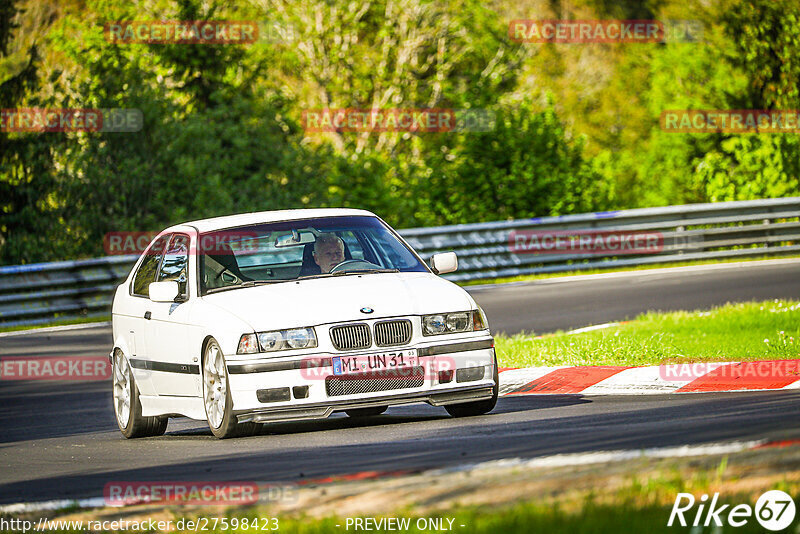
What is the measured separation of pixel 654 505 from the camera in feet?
17.6

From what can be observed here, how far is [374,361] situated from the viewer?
30.6 ft

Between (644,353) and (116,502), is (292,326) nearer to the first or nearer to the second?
(116,502)

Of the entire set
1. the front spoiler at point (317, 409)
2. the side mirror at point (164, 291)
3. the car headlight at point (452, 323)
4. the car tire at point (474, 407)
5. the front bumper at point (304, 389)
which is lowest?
the car tire at point (474, 407)

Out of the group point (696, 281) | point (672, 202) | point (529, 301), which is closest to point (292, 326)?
point (529, 301)

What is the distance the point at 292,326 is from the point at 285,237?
144 centimetres

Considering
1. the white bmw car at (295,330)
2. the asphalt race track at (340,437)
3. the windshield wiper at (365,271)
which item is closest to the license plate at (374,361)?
the white bmw car at (295,330)

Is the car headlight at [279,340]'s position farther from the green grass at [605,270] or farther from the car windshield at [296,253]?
the green grass at [605,270]

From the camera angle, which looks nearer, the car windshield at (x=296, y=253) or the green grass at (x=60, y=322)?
the car windshield at (x=296, y=253)

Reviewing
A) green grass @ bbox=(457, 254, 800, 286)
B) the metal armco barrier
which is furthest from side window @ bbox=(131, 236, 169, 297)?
green grass @ bbox=(457, 254, 800, 286)

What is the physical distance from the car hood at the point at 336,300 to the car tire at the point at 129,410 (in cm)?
134

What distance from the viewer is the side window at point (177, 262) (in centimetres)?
1069

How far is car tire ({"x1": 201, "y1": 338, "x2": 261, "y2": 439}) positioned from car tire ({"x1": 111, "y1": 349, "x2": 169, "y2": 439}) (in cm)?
119

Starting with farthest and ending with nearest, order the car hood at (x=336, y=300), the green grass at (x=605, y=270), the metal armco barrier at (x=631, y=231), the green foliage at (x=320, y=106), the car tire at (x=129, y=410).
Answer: the green foliage at (x=320, y=106) < the metal armco barrier at (x=631, y=231) < the green grass at (x=605, y=270) < the car tire at (x=129, y=410) < the car hood at (x=336, y=300)

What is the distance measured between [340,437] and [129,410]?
2426mm
